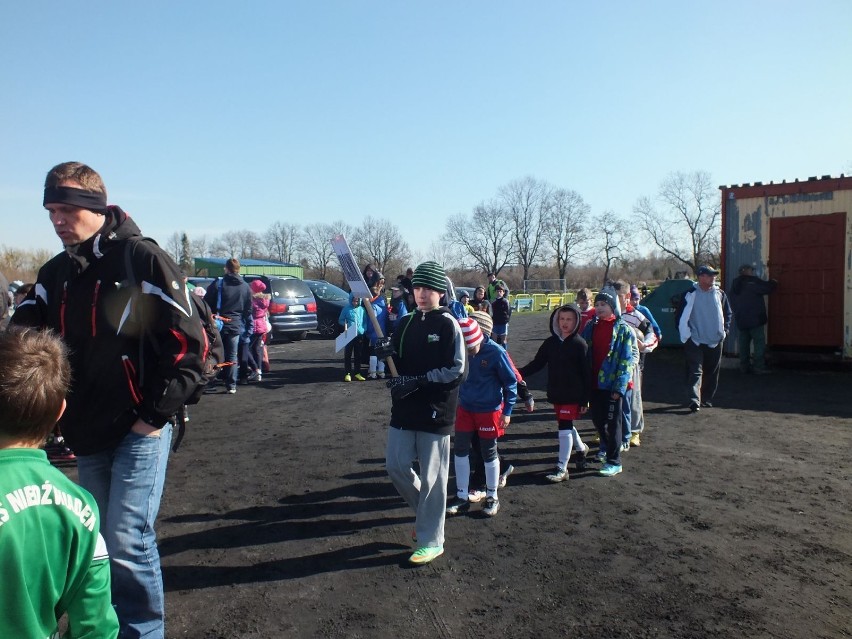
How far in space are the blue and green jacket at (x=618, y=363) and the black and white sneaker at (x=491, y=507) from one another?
1.70 meters

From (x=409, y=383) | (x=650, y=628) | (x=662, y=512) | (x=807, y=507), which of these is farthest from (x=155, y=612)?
(x=807, y=507)

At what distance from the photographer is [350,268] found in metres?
5.07

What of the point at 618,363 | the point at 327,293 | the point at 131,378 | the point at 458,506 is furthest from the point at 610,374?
the point at 327,293

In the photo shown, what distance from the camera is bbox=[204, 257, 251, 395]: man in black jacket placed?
1044 centimetres

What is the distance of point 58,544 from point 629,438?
6.31 metres

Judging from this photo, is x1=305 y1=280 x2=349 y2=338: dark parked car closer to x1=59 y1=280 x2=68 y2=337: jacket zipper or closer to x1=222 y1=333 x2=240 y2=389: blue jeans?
x1=222 y1=333 x2=240 y2=389: blue jeans

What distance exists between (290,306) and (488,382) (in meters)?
13.0

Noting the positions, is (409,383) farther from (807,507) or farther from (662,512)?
(807,507)

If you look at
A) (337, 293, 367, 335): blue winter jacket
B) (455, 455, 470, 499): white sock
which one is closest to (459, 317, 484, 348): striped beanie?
(455, 455, 470, 499): white sock

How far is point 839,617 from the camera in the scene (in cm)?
357

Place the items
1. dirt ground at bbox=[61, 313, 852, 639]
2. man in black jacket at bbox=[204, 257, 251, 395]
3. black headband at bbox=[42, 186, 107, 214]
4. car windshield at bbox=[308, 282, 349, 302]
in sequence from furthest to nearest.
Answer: car windshield at bbox=[308, 282, 349, 302], man in black jacket at bbox=[204, 257, 251, 395], dirt ground at bbox=[61, 313, 852, 639], black headband at bbox=[42, 186, 107, 214]

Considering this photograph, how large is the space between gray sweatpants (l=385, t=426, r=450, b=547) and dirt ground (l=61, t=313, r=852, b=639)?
0.25 m

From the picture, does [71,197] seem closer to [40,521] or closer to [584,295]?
[40,521]

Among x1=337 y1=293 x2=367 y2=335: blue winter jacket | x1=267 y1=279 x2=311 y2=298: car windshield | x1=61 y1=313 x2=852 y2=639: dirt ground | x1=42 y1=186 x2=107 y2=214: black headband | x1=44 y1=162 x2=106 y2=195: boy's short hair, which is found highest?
x1=44 y1=162 x2=106 y2=195: boy's short hair
